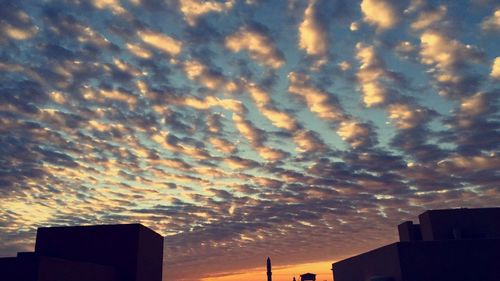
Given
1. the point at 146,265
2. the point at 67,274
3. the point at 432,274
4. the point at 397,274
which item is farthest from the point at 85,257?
the point at 432,274

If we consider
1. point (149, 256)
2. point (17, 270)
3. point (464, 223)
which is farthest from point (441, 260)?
point (17, 270)

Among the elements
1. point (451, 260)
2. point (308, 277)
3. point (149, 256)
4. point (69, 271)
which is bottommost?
point (69, 271)

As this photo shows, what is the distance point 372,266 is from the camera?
53.7m

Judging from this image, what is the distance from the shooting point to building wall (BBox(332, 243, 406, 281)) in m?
45.9

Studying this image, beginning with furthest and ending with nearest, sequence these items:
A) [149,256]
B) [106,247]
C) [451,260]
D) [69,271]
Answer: [149,256], [106,247], [451,260], [69,271]

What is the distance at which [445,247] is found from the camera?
44.7 m

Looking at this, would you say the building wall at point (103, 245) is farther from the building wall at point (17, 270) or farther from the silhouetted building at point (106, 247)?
the building wall at point (17, 270)

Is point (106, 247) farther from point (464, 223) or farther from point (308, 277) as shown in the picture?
point (464, 223)

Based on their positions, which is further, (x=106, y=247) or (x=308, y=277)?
(x=308, y=277)

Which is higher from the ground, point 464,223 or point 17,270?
point 464,223

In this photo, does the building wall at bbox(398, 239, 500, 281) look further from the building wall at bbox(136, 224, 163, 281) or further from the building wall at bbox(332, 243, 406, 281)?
the building wall at bbox(136, 224, 163, 281)

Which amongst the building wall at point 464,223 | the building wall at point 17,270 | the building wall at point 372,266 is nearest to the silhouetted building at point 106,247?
the building wall at point 17,270

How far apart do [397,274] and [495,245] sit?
10.6m

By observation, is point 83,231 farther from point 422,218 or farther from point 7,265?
point 422,218
